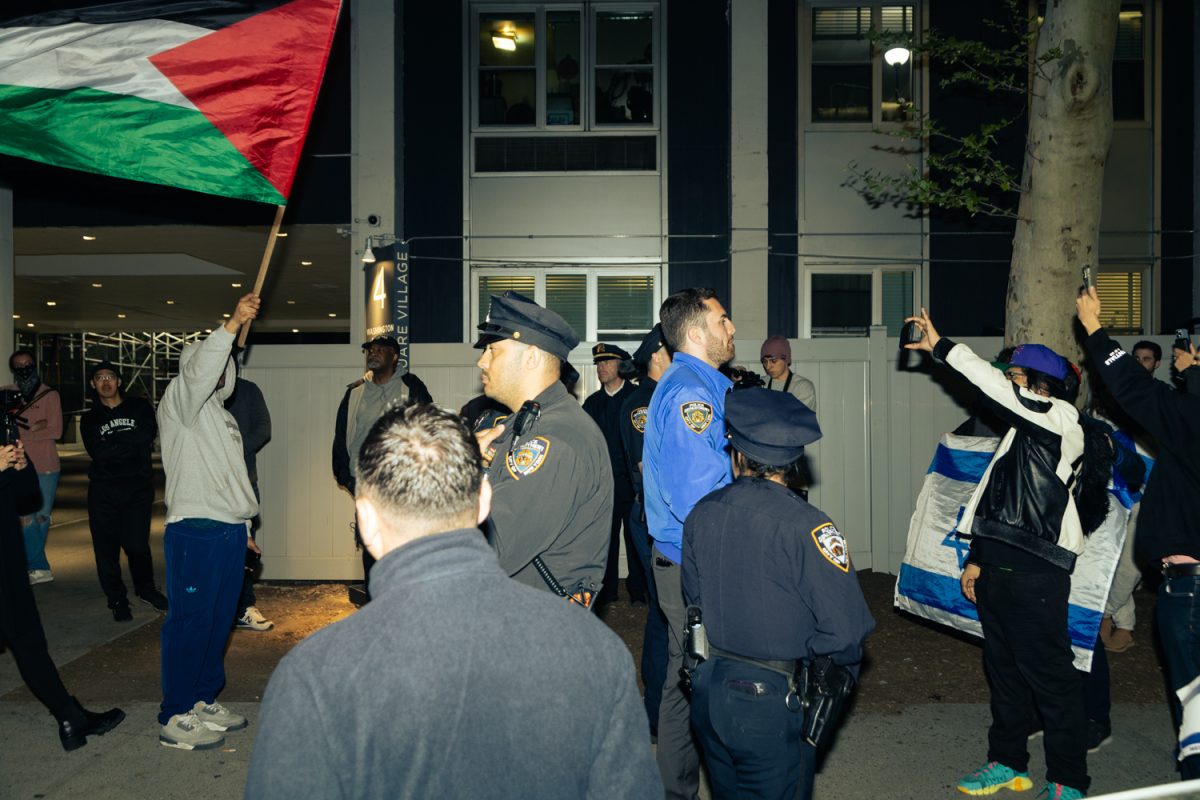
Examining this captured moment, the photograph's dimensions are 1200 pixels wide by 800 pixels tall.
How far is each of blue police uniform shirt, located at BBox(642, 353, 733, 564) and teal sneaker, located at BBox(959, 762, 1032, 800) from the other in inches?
81.4

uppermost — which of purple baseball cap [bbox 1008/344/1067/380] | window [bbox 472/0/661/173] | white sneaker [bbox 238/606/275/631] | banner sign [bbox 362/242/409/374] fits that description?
window [bbox 472/0/661/173]

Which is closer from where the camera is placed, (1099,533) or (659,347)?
(1099,533)

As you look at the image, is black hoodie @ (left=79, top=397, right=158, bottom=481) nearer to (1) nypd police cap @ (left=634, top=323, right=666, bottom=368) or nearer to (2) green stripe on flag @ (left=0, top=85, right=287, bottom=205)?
(2) green stripe on flag @ (left=0, top=85, right=287, bottom=205)

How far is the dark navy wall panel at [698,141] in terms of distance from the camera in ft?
41.8

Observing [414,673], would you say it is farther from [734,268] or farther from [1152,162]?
[1152,162]

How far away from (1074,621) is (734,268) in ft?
26.8

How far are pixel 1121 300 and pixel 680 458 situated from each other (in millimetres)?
11305

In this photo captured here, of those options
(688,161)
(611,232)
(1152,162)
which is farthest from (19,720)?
(1152,162)

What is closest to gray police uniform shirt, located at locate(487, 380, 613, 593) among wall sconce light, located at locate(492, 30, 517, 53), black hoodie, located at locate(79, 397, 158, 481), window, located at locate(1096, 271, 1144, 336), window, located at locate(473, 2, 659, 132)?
black hoodie, located at locate(79, 397, 158, 481)

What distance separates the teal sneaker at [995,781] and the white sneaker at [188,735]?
4.20m

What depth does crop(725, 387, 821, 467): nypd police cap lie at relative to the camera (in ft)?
10.9

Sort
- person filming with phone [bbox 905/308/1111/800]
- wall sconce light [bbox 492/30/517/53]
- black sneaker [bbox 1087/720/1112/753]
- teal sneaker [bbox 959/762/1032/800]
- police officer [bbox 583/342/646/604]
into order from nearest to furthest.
Result: person filming with phone [bbox 905/308/1111/800], teal sneaker [bbox 959/762/1032/800], black sneaker [bbox 1087/720/1112/753], police officer [bbox 583/342/646/604], wall sconce light [bbox 492/30/517/53]

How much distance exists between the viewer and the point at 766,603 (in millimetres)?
3281

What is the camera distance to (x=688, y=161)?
1279 centimetres
